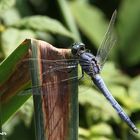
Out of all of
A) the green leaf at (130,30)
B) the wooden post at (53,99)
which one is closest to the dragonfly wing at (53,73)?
the wooden post at (53,99)

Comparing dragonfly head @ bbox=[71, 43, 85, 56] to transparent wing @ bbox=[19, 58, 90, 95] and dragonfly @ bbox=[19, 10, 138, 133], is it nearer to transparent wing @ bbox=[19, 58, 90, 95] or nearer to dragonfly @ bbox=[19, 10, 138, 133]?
dragonfly @ bbox=[19, 10, 138, 133]

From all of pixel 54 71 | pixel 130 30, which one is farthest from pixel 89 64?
pixel 130 30

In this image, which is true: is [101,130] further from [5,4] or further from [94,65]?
[5,4]

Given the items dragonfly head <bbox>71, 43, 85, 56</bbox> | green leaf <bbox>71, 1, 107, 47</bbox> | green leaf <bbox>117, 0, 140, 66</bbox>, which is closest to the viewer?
dragonfly head <bbox>71, 43, 85, 56</bbox>

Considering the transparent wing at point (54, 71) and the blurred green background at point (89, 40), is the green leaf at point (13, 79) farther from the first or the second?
the blurred green background at point (89, 40)

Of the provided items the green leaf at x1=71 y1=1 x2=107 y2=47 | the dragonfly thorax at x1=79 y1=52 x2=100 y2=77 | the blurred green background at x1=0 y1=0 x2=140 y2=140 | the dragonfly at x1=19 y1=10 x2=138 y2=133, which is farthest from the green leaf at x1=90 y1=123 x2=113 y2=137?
the green leaf at x1=71 y1=1 x2=107 y2=47

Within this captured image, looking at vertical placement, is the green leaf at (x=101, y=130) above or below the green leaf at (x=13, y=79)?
above
